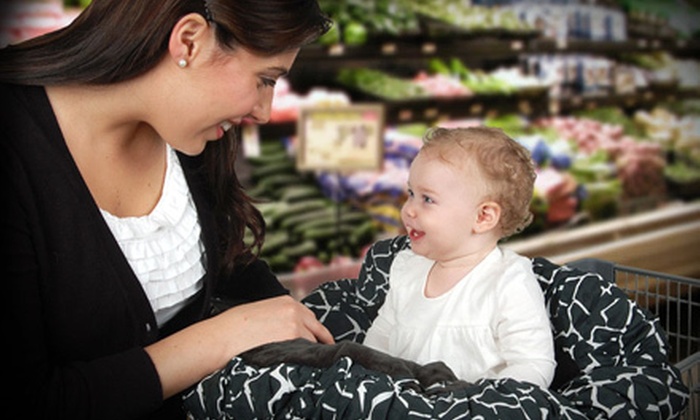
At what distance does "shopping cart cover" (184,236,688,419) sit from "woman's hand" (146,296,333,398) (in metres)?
0.03

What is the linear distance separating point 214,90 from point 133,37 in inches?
6.3

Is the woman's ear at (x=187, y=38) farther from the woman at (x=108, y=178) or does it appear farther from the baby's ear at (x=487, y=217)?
the baby's ear at (x=487, y=217)

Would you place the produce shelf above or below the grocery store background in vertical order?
below

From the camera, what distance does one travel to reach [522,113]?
543cm

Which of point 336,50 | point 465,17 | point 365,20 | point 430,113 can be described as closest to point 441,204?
point 336,50

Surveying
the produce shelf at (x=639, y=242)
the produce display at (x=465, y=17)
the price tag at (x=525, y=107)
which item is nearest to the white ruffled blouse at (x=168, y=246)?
the produce display at (x=465, y=17)

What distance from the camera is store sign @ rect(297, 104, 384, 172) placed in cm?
417

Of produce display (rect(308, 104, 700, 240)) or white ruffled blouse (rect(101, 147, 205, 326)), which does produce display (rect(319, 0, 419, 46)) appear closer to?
produce display (rect(308, 104, 700, 240))

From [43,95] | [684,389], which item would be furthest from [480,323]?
[43,95]

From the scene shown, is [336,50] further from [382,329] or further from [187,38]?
[187,38]

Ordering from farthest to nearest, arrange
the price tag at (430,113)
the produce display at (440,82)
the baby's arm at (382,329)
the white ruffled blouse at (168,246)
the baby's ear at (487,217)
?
the price tag at (430,113) < the produce display at (440,82) < the baby's arm at (382,329) < the baby's ear at (487,217) < the white ruffled blouse at (168,246)

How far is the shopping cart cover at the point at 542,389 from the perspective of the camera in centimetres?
129

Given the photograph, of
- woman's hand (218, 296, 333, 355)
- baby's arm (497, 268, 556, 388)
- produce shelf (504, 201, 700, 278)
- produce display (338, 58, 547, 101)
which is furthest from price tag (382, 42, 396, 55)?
woman's hand (218, 296, 333, 355)

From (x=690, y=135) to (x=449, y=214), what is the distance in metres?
5.05
